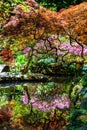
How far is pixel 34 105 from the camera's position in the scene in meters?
7.88

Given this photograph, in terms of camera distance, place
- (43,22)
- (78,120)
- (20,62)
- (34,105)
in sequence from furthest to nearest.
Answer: (20,62) < (43,22) < (34,105) < (78,120)

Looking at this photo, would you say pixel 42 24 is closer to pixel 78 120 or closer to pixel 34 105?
pixel 34 105

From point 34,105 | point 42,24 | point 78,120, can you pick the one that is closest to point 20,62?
point 42,24

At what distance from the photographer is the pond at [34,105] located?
675 centimetres

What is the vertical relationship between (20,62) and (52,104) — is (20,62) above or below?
above

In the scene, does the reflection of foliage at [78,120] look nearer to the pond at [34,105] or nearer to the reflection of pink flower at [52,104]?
the pond at [34,105]

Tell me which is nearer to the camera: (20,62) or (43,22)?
(43,22)

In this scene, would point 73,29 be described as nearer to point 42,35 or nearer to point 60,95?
point 42,35

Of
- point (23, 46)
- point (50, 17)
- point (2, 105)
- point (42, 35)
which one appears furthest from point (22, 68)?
point (2, 105)

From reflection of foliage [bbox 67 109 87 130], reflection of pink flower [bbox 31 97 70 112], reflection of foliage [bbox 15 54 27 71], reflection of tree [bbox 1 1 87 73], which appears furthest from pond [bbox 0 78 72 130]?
reflection of foliage [bbox 67 109 87 130]

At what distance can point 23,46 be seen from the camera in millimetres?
10898

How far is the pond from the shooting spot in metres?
6.75

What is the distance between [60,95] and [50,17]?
6.61 feet

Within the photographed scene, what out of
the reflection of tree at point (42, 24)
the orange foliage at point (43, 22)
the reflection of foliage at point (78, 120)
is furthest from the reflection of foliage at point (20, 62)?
the reflection of foliage at point (78, 120)
